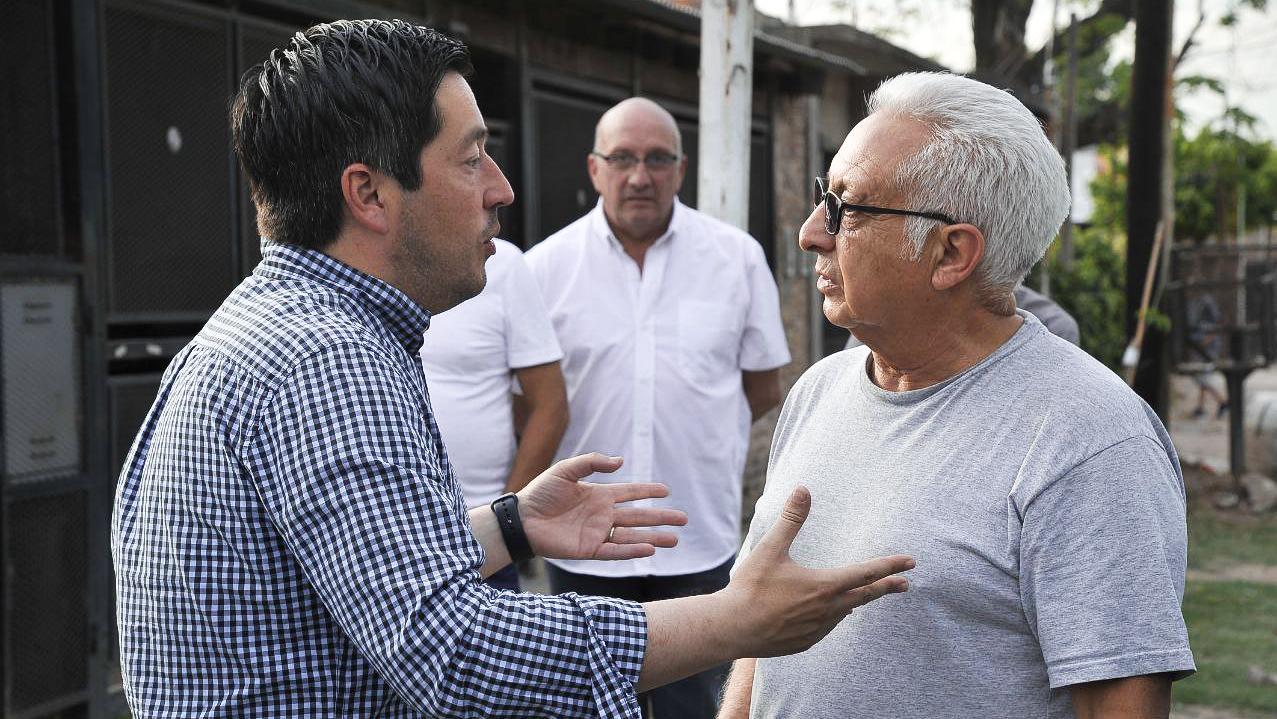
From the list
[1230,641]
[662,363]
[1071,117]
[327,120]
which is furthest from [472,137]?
[1071,117]

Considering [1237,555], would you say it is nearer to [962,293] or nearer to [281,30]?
[281,30]

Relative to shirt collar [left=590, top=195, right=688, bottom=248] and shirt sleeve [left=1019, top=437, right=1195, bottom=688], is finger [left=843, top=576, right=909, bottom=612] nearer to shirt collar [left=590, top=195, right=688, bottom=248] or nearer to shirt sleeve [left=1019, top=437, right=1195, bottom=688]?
shirt sleeve [left=1019, top=437, right=1195, bottom=688]

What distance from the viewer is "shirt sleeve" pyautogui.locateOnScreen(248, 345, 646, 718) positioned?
1504 mm

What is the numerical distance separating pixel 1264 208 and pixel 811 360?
74.1 feet

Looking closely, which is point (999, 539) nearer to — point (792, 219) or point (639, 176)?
point (639, 176)

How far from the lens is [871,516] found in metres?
2.07

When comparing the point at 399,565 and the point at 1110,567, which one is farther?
the point at 1110,567

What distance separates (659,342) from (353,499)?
2.71 meters

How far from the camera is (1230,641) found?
662 cm

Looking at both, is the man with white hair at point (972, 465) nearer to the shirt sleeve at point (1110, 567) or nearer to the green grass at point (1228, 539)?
the shirt sleeve at point (1110, 567)

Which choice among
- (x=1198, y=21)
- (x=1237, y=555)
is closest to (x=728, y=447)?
(x=1237, y=555)

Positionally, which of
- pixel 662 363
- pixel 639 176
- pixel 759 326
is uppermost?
pixel 639 176

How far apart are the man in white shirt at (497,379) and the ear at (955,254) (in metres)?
1.94

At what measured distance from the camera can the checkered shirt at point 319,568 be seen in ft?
4.96
